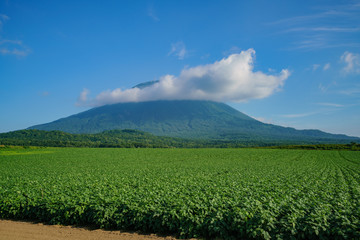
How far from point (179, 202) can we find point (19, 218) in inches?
343

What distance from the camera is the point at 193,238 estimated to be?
8547 millimetres

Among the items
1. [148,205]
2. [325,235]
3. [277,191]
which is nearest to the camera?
[325,235]

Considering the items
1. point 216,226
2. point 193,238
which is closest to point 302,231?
point 216,226

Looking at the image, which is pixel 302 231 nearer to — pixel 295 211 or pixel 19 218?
pixel 295 211

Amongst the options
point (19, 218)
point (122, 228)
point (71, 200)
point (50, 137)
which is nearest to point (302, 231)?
point (122, 228)

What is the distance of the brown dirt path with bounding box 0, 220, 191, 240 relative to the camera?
870 cm

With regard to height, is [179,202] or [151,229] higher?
[179,202]

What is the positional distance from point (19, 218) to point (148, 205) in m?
7.20

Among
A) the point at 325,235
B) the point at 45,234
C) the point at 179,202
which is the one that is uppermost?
the point at 179,202

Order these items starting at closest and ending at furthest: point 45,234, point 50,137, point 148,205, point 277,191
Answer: point 45,234, point 148,205, point 277,191, point 50,137

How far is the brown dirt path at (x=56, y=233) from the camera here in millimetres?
8695

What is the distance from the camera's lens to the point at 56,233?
9.12 meters

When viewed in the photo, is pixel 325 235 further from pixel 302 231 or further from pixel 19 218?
pixel 19 218

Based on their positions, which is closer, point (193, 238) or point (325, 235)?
point (325, 235)
